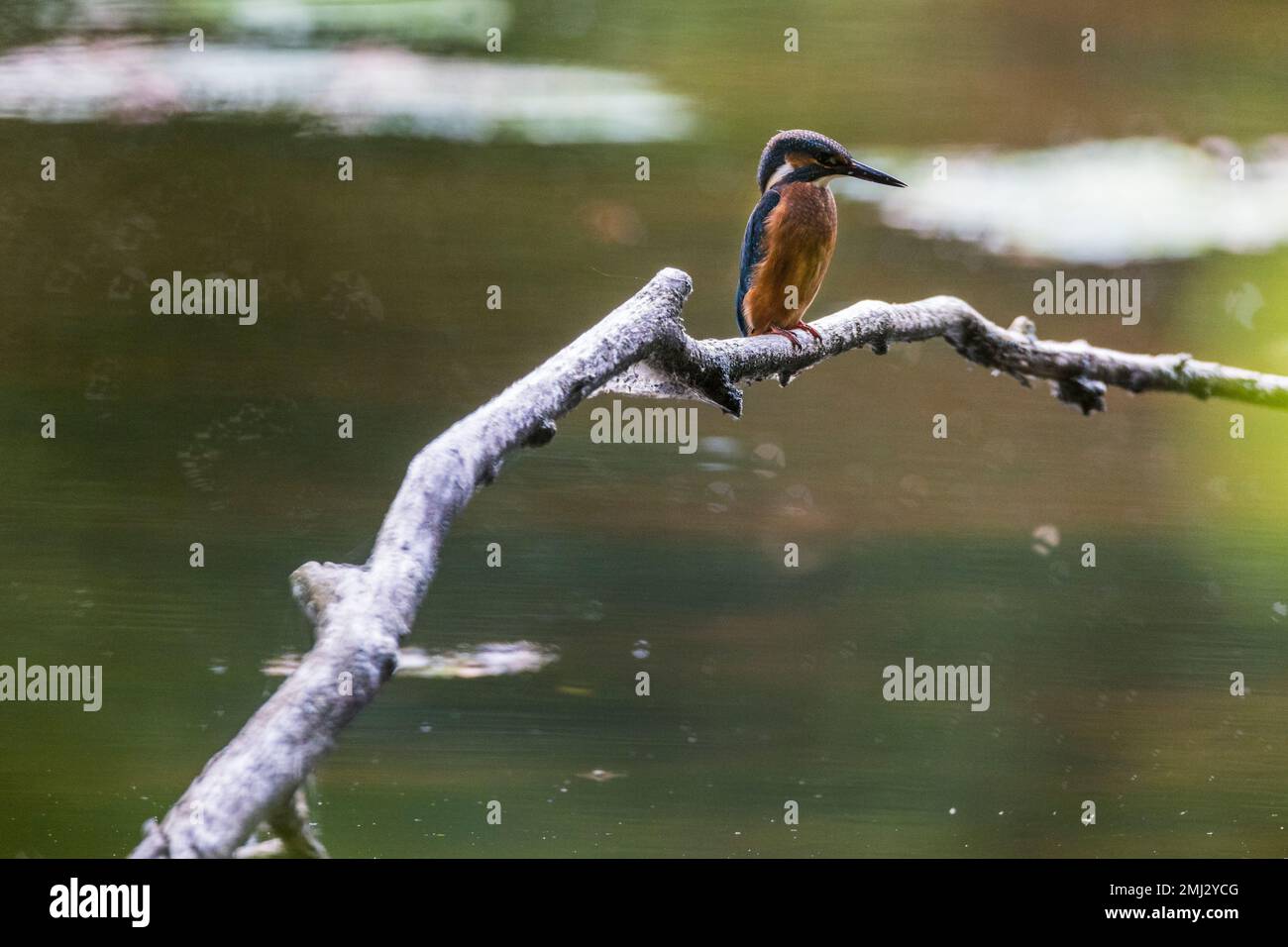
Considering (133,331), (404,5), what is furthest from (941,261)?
(133,331)

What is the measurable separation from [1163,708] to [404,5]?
2617 millimetres

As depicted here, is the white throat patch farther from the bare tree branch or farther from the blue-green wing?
the bare tree branch

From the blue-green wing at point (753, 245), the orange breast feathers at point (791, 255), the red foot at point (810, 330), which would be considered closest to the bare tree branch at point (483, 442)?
the red foot at point (810, 330)

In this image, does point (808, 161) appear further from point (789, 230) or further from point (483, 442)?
point (483, 442)

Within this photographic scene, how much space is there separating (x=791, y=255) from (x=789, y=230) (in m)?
0.06

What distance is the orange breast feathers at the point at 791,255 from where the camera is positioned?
2383mm

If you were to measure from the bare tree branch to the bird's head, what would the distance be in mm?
327

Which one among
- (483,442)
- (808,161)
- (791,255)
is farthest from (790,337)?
(483,442)

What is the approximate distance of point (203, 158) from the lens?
2.65 metres

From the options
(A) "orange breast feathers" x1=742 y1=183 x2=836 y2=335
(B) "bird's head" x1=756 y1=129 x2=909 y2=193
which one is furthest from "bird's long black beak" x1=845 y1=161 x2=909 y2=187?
(A) "orange breast feathers" x1=742 y1=183 x2=836 y2=335

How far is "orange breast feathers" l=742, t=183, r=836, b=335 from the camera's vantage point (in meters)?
2.38

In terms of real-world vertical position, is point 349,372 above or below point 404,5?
below

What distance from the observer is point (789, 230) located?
2.39 metres

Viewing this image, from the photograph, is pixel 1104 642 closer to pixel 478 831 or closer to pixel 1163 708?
pixel 1163 708
